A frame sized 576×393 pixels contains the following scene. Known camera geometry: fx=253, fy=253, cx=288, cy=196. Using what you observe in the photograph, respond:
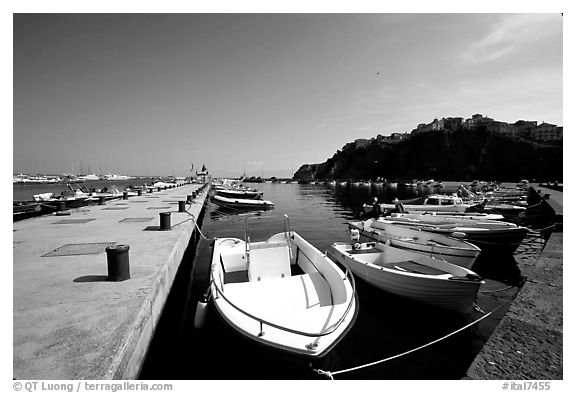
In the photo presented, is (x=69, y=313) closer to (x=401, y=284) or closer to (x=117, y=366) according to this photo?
(x=117, y=366)

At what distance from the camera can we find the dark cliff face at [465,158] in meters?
103

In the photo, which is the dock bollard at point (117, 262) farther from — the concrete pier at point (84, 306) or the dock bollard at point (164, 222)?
the dock bollard at point (164, 222)

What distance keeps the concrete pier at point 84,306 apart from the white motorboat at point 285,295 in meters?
1.40

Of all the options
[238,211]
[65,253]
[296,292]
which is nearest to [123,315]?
[296,292]

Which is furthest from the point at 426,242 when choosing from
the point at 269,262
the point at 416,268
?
the point at 269,262

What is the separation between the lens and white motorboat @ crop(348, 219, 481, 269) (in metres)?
8.96

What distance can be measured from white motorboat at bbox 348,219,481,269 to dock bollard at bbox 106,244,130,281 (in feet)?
30.6

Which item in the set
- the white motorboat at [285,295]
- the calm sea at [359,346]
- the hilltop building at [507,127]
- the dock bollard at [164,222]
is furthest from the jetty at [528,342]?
the hilltop building at [507,127]

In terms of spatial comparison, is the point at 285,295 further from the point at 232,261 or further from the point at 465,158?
the point at 465,158

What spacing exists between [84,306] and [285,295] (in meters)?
3.99

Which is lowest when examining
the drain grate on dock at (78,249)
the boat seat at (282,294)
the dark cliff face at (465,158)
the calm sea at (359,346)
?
the calm sea at (359,346)

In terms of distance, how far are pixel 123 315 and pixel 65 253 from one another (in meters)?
5.10

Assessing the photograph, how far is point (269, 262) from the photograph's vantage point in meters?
8.08

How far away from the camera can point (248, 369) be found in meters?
4.48
